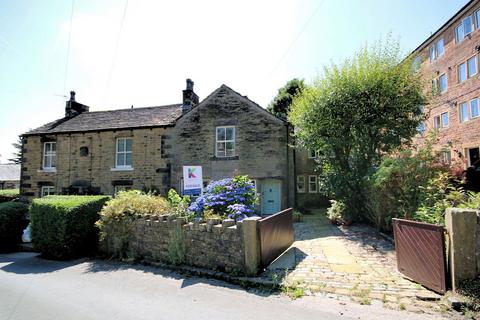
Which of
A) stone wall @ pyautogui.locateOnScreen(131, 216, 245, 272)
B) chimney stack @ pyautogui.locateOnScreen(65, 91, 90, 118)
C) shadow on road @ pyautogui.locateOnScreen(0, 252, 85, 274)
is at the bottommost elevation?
shadow on road @ pyautogui.locateOnScreen(0, 252, 85, 274)

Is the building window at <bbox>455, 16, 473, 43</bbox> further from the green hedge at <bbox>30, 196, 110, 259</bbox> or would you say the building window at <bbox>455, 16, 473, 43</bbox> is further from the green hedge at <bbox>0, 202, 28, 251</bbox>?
the green hedge at <bbox>0, 202, 28, 251</bbox>

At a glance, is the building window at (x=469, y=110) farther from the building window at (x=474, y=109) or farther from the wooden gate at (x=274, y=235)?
the wooden gate at (x=274, y=235)

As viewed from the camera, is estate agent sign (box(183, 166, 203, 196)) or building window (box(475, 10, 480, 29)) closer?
estate agent sign (box(183, 166, 203, 196))

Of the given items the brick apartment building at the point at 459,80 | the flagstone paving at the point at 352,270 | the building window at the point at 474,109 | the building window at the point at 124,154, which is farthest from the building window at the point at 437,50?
the building window at the point at 124,154

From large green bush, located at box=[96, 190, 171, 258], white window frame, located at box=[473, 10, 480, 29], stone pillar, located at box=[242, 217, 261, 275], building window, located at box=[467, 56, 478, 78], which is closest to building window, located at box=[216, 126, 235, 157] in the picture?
large green bush, located at box=[96, 190, 171, 258]

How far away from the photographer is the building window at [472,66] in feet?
55.3

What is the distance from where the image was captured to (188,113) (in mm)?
16328

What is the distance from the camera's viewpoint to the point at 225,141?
51.2 ft

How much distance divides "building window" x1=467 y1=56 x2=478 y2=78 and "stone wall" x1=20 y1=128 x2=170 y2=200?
20545 mm

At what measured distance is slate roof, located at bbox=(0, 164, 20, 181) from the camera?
33.1 m

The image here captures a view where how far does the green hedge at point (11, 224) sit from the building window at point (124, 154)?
6132mm

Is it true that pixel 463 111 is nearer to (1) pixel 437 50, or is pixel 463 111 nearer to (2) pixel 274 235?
(1) pixel 437 50

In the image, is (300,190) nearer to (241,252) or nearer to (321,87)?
(321,87)

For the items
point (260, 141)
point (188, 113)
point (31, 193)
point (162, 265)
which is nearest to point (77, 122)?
point (31, 193)
